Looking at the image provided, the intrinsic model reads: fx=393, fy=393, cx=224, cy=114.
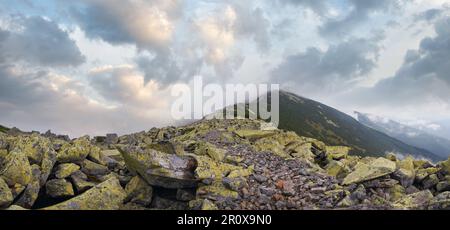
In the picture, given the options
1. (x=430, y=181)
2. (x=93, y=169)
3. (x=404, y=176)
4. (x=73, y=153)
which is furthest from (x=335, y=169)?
(x=73, y=153)

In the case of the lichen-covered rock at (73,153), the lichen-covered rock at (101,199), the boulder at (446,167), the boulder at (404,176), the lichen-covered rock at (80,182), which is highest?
the lichen-covered rock at (73,153)

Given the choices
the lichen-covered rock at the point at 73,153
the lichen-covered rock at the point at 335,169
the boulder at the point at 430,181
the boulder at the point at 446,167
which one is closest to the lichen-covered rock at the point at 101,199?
the lichen-covered rock at the point at 73,153

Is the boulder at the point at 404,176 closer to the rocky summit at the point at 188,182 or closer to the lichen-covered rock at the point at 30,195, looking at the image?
the rocky summit at the point at 188,182

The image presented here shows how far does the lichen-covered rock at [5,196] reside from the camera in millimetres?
22922

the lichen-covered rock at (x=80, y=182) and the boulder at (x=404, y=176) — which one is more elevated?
the boulder at (x=404, y=176)

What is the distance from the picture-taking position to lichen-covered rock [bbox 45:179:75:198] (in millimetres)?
26688

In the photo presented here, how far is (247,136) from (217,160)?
20.6 metres

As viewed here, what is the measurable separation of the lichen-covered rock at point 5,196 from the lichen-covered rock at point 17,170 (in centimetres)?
127

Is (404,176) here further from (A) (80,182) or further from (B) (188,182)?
(A) (80,182)

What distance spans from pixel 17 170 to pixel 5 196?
2.69 meters

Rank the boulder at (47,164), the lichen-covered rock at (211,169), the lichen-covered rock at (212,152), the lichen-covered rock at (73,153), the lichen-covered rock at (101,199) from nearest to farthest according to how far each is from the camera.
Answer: the lichen-covered rock at (101,199) < the lichen-covered rock at (211,169) < the boulder at (47,164) < the lichen-covered rock at (73,153) < the lichen-covered rock at (212,152)

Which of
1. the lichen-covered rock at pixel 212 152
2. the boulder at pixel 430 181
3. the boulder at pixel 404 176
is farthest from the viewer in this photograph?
the lichen-covered rock at pixel 212 152

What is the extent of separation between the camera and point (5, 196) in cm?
2314
